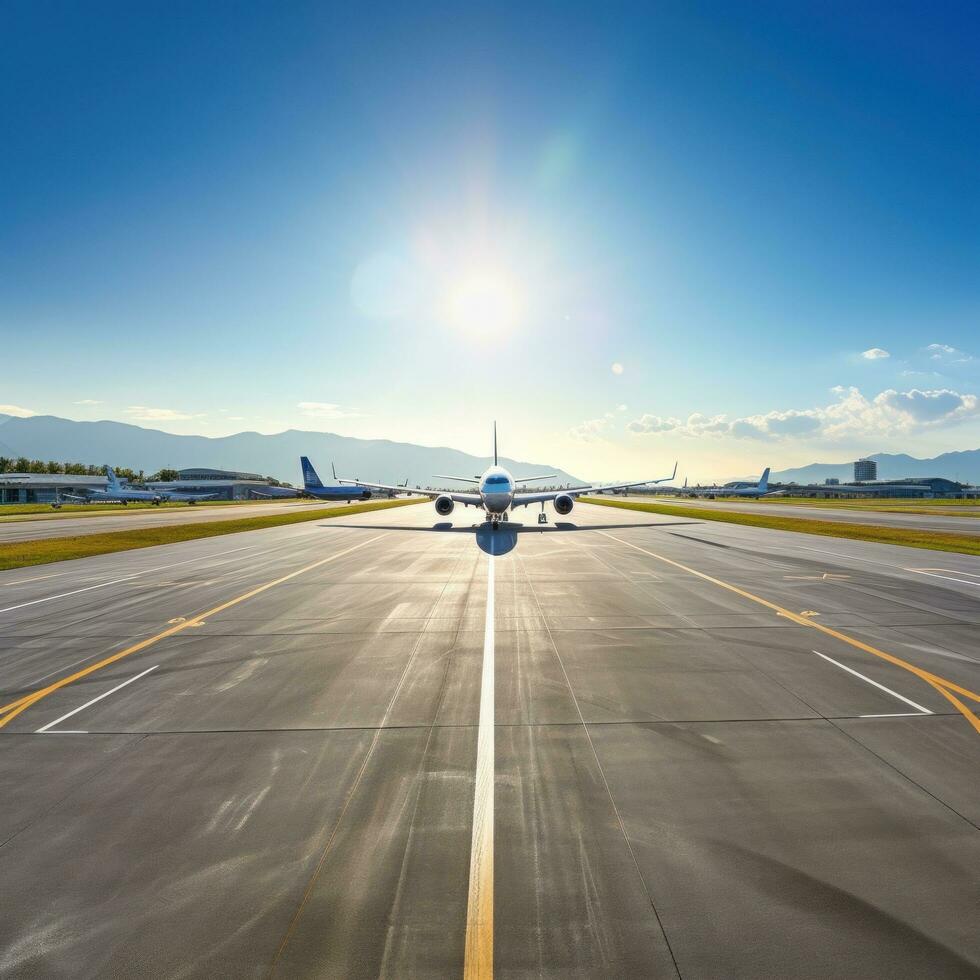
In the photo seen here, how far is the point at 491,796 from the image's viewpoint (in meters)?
5.82

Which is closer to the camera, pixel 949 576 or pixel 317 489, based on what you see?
pixel 949 576

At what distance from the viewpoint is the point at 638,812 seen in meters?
5.52

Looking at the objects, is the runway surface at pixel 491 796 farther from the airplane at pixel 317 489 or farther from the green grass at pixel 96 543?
the airplane at pixel 317 489

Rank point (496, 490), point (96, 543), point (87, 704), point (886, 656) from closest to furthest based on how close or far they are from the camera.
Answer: point (87, 704) < point (886, 656) < point (96, 543) < point (496, 490)

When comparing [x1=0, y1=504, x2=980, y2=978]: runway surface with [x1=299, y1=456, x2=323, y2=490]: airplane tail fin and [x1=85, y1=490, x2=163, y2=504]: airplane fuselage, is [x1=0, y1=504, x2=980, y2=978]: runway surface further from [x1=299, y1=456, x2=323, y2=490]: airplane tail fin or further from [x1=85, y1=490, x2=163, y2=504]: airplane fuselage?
[x1=85, y1=490, x2=163, y2=504]: airplane fuselage

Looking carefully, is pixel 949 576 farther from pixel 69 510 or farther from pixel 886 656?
pixel 69 510

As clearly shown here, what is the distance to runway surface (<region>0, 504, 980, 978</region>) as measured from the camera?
3980mm

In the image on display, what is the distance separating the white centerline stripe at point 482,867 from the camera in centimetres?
379

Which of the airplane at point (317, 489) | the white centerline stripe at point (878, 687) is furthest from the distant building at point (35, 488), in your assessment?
the white centerline stripe at point (878, 687)

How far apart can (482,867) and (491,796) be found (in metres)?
1.11

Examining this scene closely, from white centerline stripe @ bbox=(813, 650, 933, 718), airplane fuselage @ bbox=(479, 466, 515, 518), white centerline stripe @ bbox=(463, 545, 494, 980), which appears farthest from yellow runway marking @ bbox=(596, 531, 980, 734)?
airplane fuselage @ bbox=(479, 466, 515, 518)

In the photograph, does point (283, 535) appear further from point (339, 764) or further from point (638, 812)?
point (638, 812)

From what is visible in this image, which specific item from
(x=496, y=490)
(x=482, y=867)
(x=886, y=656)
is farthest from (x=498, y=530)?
(x=482, y=867)

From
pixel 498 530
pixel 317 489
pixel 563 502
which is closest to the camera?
pixel 498 530
